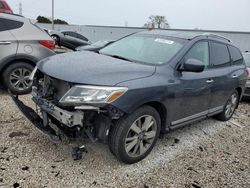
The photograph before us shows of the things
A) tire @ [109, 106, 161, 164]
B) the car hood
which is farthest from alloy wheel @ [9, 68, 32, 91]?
tire @ [109, 106, 161, 164]

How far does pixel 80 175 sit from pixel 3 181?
32.2 inches

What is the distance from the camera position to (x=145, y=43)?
12.7 feet

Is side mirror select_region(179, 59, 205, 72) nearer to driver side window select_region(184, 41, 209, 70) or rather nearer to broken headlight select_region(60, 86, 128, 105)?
driver side window select_region(184, 41, 209, 70)

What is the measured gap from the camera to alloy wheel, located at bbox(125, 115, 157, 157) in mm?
2986

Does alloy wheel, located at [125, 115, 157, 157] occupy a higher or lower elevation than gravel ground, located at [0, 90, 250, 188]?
higher

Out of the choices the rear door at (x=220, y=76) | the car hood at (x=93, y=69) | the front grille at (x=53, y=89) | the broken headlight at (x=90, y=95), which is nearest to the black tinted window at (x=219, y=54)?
the rear door at (x=220, y=76)

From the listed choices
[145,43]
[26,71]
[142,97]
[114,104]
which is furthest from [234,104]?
[26,71]

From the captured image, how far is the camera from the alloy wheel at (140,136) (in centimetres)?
299

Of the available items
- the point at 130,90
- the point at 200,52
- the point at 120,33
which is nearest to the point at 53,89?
the point at 130,90

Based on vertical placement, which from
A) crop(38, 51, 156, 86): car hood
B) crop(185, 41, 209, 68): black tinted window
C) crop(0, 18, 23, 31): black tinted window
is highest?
crop(0, 18, 23, 31): black tinted window

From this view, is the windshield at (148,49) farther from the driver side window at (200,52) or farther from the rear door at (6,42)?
the rear door at (6,42)

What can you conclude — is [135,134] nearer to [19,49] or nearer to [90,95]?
[90,95]

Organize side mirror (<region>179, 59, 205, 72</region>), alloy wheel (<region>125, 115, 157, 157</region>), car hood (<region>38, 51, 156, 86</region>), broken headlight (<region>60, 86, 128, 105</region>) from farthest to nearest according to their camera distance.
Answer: side mirror (<region>179, 59, 205, 72</region>), alloy wheel (<region>125, 115, 157, 157</region>), car hood (<region>38, 51, 156, 86</region>), broken headlight (<region>60, 86, 128, 105</region>)

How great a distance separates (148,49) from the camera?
3.69m
